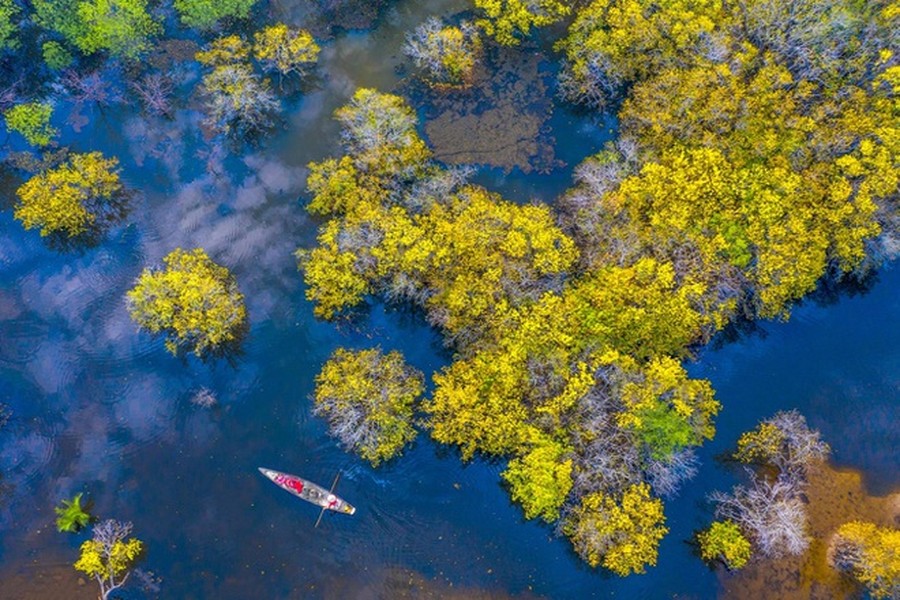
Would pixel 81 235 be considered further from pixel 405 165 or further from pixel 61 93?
pixel 405 165

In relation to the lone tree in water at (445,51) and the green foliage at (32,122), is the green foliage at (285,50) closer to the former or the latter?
the lone tree in water at (445,51)

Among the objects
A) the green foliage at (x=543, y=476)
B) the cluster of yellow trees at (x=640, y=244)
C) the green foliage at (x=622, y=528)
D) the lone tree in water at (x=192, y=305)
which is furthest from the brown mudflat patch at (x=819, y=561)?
the lone tree in water at (x=192, y=305)

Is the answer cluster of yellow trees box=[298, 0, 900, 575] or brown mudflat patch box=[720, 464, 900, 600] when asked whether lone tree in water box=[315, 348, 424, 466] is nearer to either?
cluster of yellow trees box=[298, 0, 900, 575]

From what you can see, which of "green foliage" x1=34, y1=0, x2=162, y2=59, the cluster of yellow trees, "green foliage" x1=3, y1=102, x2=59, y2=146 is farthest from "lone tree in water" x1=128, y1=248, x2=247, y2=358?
"green foliage" x1=34, y1=0, x2=162, y2=59

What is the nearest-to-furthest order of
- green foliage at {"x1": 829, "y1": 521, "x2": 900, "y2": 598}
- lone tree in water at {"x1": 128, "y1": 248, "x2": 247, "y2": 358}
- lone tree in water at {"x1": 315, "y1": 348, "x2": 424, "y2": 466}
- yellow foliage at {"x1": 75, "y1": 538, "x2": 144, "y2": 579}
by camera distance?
green foliage at {"x1": 829, "y1": 521, "x2": 900, "y2": 598}
yellow foliage at {"x1": 75, "y1": 538, "x2": 144, "y2": 579}
lone tree in water at {"x1": 315, "y1": 348, "x2": 424, "y2": 466}
lone tree in water at {"x1": 128, "y1": 248, "x2": 247, "y2": 358}

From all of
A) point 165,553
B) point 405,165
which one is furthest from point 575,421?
point 165,553
